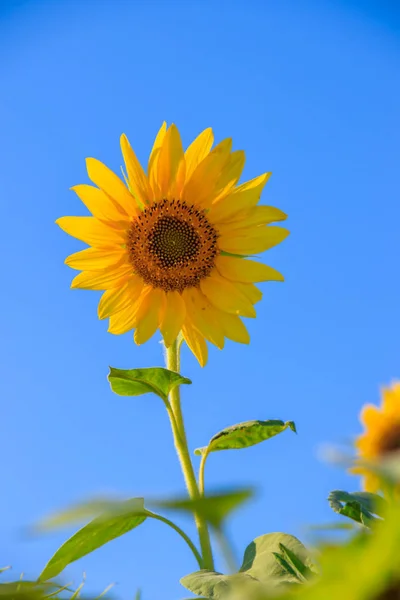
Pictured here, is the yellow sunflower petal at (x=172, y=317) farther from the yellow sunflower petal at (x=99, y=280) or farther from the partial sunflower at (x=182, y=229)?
the yellow sunflower petal at (x=99, y=280)

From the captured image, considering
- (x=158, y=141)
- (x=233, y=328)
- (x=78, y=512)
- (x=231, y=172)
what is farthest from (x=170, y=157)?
(x=78, y=512)

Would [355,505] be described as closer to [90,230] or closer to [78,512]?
[78,512]

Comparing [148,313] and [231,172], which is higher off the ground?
[231,172]

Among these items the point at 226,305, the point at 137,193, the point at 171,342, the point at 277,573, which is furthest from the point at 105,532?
the point at 137,193

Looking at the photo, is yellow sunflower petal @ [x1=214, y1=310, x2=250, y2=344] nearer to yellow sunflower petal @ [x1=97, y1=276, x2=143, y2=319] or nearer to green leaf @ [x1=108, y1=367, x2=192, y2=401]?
yellow sunflower petal @ [x1=97, y1=276, x2=143, y2=319]

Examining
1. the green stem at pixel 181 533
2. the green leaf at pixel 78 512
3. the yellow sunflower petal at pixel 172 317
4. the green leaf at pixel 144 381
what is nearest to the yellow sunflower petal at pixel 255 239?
the yellow sunflower petal at pixel 172 317

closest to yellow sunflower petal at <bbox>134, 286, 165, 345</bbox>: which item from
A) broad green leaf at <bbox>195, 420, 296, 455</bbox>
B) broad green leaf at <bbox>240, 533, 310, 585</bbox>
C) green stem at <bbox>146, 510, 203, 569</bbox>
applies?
broad green leaf at <bbox>195, 420, 296, 455</bbox>

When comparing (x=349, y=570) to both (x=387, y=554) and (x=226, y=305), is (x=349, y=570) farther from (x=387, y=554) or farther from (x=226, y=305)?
(x=226, y=305)
